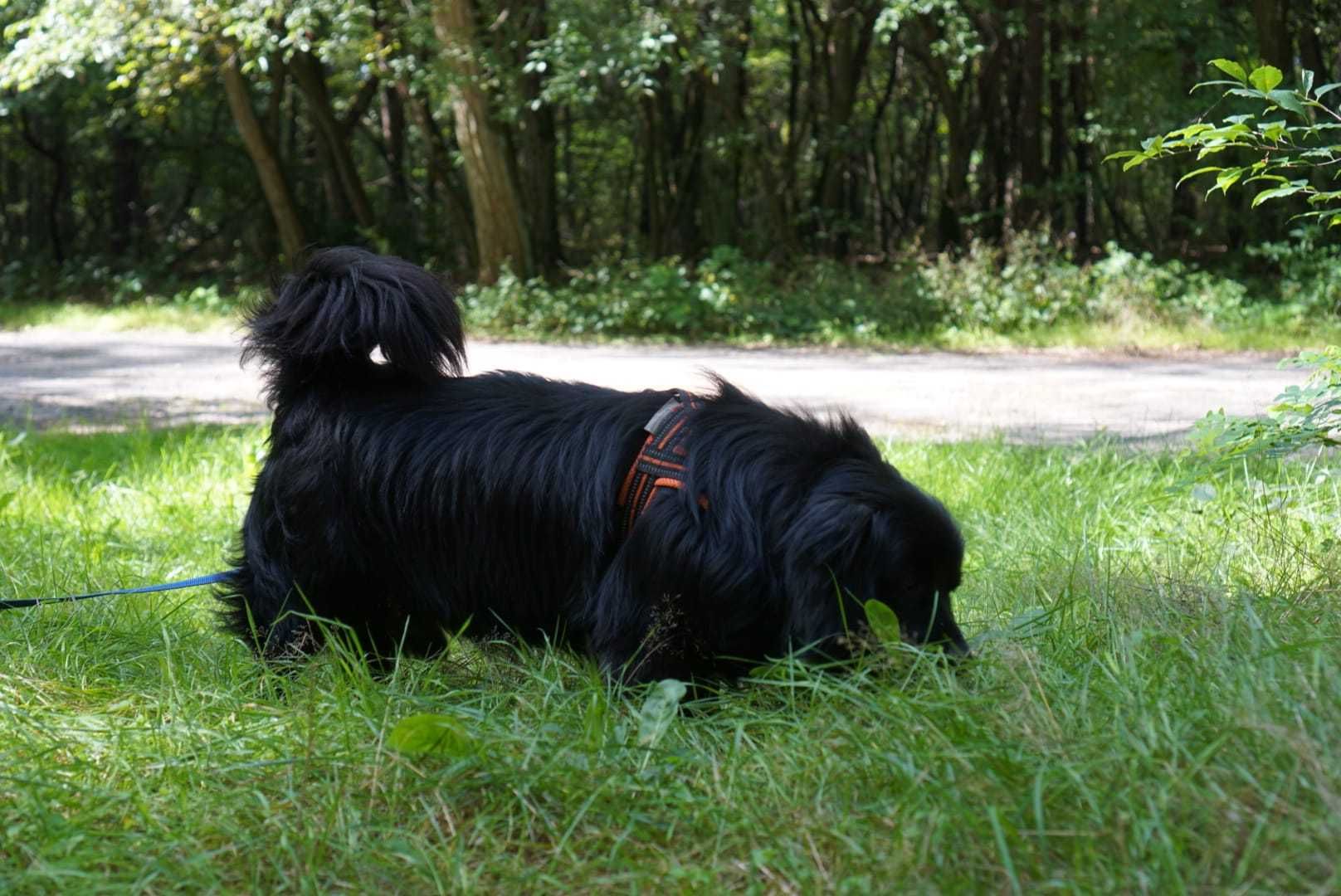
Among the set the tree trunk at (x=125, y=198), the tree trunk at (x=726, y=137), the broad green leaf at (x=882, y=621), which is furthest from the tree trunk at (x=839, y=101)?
the broad green leaf at (x=882, y=621)

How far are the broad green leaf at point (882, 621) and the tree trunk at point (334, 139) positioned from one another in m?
17.9

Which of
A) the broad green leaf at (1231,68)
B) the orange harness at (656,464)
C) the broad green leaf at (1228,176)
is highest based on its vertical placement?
the broad green leaf at (1231,68)

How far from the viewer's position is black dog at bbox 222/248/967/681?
2.58 m

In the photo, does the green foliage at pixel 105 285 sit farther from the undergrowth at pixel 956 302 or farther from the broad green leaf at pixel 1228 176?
the broad green leaf at pixel 1228 176

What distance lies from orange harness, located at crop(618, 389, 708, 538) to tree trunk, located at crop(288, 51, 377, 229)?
56.8 ft

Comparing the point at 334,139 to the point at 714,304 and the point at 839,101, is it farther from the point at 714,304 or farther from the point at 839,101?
the point at 714,304

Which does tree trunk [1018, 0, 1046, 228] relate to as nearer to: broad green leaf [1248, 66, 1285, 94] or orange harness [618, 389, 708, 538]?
broad green leaf [1248, 66, 1285, 94]

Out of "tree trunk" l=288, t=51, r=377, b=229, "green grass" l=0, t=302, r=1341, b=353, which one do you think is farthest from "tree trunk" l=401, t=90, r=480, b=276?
"green grass" l=0, t=302, r=1341, b=353

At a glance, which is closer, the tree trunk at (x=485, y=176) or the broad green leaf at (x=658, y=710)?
the broad green leaf at (x=658, y=710)

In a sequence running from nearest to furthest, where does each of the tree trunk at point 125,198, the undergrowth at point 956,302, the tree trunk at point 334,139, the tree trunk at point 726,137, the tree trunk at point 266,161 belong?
the undergrowth at point 956,302 → the tree trunk at point 726,137 → the tree trunk at point 266,161 → the tree trunk at point 334,139 → the tree trunk at point 125,198

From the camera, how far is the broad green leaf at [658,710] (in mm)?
2387

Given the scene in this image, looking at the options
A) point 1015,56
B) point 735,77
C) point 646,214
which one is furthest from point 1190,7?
point 646,214

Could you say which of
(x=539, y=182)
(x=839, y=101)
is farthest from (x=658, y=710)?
(x=839, y=101)

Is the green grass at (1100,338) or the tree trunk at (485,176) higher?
the tree trunk at (485,176)
